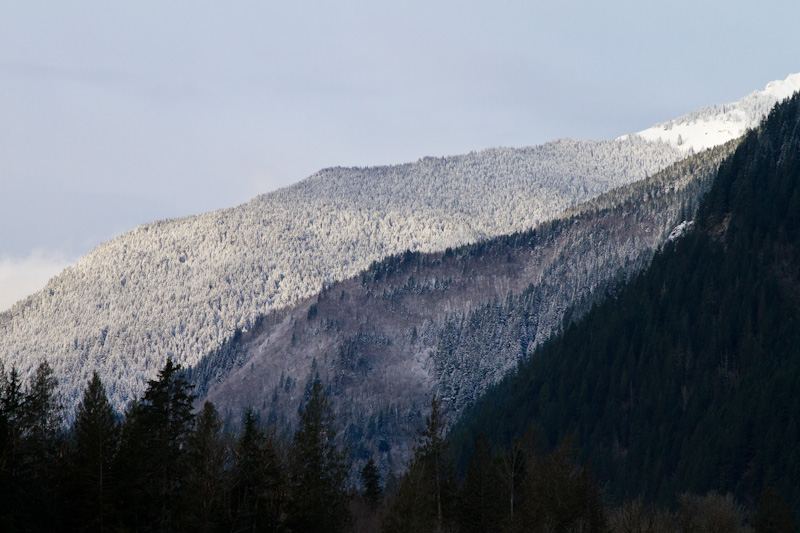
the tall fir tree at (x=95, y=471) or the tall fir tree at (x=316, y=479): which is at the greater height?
the tall fir tree at (x=95, y=471)

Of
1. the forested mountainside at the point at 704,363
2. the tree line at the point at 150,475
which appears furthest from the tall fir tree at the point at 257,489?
the forested mountainside at the point at 704,363

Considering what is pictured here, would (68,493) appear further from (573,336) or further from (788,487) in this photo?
(573,336)

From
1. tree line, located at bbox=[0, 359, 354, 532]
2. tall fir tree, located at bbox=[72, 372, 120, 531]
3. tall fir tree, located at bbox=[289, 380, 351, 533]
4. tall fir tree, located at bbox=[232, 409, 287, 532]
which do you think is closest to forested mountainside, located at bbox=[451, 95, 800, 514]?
tall fir tree, located at bbox=[289, 380, 351, 533]

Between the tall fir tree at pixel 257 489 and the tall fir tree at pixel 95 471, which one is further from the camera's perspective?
the tall fir tree at pixel 257 489

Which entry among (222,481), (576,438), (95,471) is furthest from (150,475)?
(576,438)

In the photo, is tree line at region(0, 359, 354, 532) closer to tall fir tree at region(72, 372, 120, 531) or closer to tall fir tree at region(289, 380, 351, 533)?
tall fir tree at region(72, 372, 120, 531)

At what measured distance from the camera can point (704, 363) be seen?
15438 cm

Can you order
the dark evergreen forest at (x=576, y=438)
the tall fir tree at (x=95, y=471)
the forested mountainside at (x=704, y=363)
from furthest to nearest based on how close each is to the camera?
the forested mountainside at (x=704, y=363) < the dark evergreen forest at (x=576, y=438) < the tall fir tree at (x=95, y=471)

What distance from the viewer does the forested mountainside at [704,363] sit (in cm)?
12769

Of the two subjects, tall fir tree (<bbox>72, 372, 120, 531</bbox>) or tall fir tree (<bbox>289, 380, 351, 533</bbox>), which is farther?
tall fir tree (<bbox>289, 380, 351, 533</bbox>)

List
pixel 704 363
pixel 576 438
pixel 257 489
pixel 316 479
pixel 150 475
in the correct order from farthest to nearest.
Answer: pixel 704 363
pixel 576 438
pixel 316 479
pixel 257 489
pixel 150 475

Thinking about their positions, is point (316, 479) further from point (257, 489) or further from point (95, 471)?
point (95, 471)

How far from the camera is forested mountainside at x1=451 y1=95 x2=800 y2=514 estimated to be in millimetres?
127688

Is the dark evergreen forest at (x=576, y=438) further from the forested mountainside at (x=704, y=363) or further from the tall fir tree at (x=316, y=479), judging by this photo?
the forested mountainside at (x=704, y=363)
